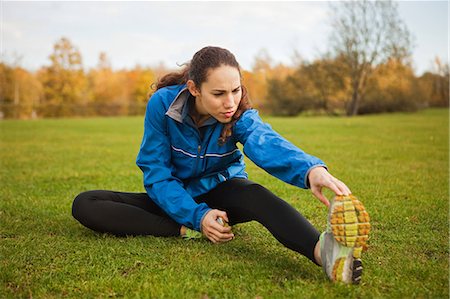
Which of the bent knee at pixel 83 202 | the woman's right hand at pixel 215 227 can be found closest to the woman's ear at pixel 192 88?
the woman's right hand at pixel 215 227

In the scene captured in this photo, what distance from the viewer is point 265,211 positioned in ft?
9.29

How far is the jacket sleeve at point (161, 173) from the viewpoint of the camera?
310 cm

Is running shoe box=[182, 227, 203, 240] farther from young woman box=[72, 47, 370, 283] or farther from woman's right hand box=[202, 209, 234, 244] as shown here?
woman's right hand box=[202, 209, 234, 244]

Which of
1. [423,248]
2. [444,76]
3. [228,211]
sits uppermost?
[444,76]

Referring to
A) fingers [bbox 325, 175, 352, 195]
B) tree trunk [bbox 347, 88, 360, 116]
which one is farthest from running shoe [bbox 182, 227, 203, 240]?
tree trunk [bbox 347, 88, 360, 116]

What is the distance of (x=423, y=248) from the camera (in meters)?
3.10

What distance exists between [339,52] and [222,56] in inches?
1353

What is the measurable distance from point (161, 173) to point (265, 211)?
837 millimetres

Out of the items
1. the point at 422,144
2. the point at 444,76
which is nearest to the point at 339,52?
the point at 444,76

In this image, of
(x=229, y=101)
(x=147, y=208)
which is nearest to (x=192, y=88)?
(x=229, y=101)

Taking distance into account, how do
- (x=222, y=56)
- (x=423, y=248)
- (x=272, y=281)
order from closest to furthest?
1. (x=272, y=281)
2. (x=222, y=56)
3. (x=423, y=248)

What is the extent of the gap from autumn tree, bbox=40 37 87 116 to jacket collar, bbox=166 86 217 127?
48389 millimetres

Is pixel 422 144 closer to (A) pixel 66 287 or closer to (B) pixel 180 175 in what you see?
(B) pixel 180 175

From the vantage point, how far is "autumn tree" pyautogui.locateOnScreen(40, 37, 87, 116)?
4919 cm
